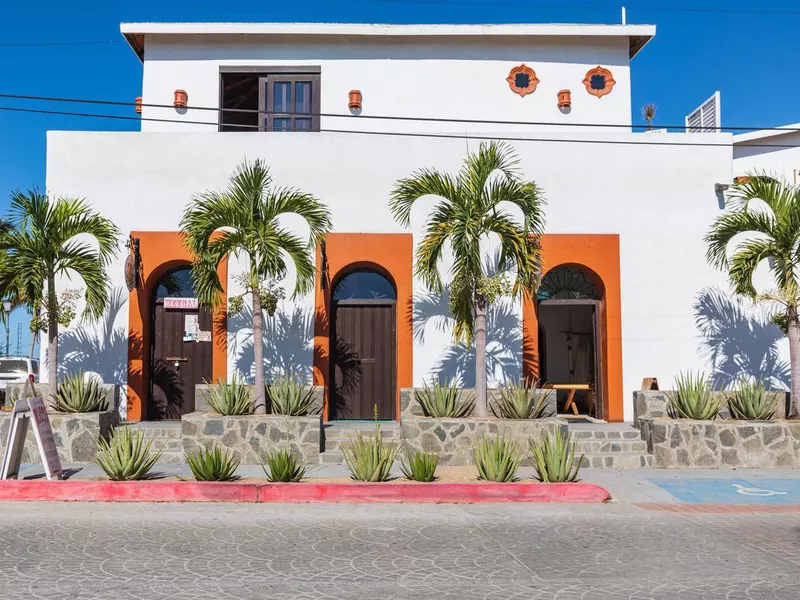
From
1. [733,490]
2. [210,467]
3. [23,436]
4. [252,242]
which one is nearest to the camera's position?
[210,467]

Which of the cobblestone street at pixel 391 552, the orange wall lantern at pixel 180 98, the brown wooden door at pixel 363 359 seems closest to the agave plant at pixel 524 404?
the cobblestone street at pixel 391 552

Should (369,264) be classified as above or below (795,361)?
above

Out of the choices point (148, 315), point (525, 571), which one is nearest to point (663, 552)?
point (525, 571)

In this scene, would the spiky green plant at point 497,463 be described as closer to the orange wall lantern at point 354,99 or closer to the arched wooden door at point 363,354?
the arched wooden door at point 363,354

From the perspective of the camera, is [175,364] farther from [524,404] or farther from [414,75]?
[414,75]

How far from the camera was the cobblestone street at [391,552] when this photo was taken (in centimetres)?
605

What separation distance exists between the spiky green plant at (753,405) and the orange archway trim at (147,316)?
345 inches

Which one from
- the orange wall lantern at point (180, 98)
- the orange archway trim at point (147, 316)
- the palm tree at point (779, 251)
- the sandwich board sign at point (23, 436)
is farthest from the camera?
the orange wall lantern at point (180, 98)

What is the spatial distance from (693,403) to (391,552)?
23.6ft

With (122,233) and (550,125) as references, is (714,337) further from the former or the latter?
(122,233)

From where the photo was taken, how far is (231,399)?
12.7 metres

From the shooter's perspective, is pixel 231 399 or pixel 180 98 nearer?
pixel 231 399

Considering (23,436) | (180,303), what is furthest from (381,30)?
(23,436)

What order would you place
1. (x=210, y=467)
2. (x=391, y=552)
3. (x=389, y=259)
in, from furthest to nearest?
1. (x=389, y=259)
2. (x=210, y=467)
3. (x=391, y=552)
